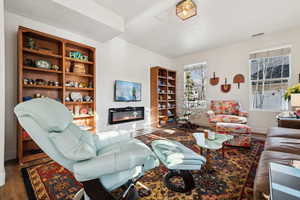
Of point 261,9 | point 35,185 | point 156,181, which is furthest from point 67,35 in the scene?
point 261,9

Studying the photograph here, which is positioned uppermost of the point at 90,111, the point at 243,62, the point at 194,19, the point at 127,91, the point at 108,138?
the point at 194,19

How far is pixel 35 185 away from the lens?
59.1 inches

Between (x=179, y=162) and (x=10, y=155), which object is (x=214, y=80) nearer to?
(x=179, y=162)

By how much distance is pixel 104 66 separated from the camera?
3.45 metres

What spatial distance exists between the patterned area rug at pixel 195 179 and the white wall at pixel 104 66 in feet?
3.57

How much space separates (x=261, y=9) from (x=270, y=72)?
6.53 ft

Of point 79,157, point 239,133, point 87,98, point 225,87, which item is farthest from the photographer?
point 225,87

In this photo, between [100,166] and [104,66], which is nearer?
[100,166]

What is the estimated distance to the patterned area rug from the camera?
1310mm

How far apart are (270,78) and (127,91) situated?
419cm

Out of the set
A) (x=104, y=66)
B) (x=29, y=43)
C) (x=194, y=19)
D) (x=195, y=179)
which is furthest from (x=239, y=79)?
(x=29, y=43)

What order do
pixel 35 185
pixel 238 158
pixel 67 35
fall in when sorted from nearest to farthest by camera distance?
1. pixel 35 185
2. pixel 238 158
3. pixel 67 35

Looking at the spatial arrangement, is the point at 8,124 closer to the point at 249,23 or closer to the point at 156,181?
the point at 156,181

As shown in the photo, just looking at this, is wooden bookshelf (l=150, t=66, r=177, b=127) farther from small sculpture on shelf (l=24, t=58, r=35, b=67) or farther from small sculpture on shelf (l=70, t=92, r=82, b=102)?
small sculpture on shelf (l=24, t=58, r=35, b=67)
